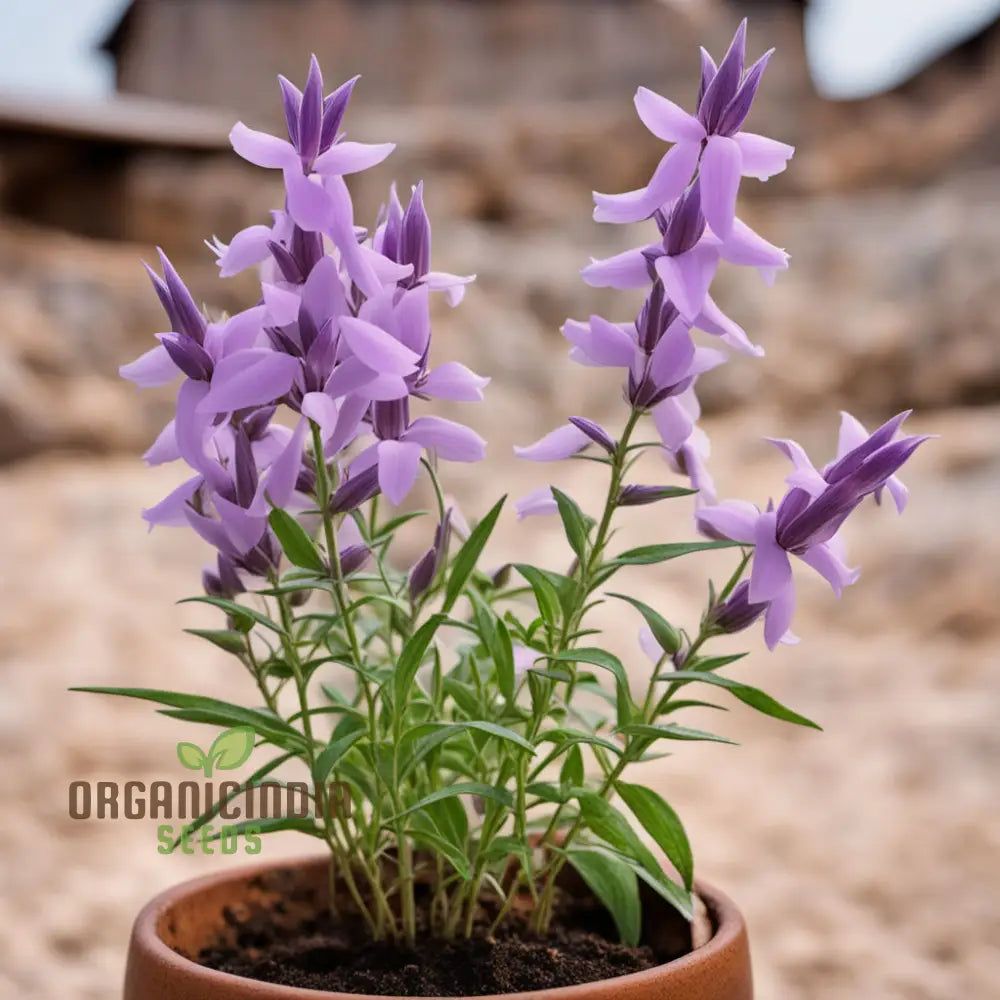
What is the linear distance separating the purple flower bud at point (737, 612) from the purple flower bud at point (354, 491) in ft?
0.57

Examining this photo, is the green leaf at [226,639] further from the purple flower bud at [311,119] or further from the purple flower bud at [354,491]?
the purple flower bud at [311,119]

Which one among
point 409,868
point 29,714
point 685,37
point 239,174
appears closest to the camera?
point 409,868

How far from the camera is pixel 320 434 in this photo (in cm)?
46

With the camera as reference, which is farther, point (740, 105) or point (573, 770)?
point (573, 770)

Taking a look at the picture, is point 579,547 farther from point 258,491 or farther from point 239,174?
point 239,174

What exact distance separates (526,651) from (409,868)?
13 centimetres

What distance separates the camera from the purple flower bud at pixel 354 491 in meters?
0.47

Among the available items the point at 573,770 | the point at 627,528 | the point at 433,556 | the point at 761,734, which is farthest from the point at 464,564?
the point at 627,528

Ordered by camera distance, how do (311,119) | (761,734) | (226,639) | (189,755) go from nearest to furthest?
(311,119), (226,639), (189,755), (761,734)

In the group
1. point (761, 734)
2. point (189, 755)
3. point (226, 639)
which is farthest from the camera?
Result: point (761, 734)

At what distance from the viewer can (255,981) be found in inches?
18.3

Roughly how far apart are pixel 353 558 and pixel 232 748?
162 mm

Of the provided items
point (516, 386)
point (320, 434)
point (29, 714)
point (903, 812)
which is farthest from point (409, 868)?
point (516, 386)

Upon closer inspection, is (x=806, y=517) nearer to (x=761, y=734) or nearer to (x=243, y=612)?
(x=243, y=612)
